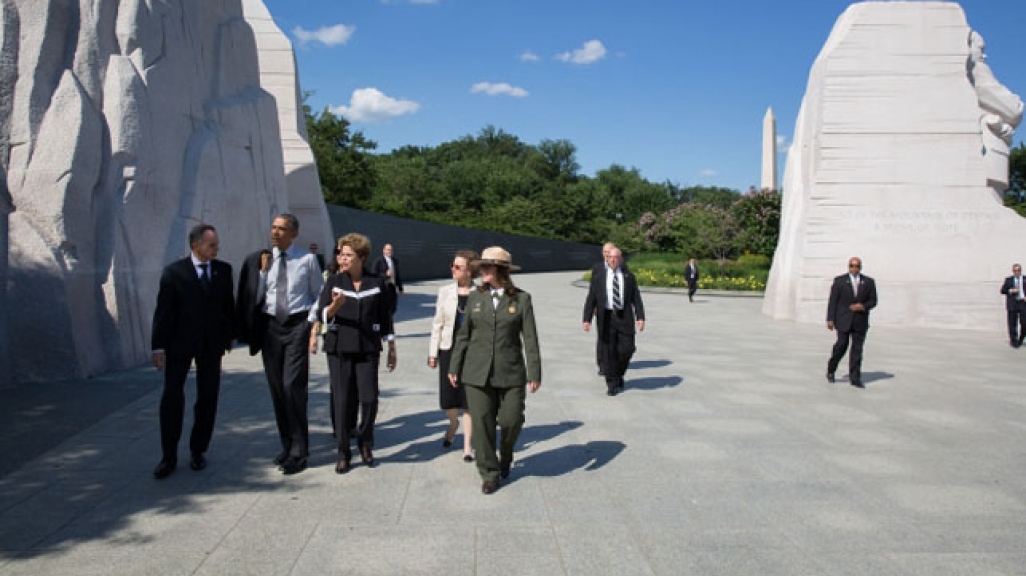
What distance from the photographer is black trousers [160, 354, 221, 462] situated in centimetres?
482

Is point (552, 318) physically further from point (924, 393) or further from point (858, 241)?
point (924, 393)

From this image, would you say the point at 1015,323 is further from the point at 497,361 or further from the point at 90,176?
the point at 90,176

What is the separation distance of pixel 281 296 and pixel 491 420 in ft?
5.61

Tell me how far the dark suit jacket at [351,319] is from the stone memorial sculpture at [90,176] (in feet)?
14.9

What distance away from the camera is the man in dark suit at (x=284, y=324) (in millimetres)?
4887

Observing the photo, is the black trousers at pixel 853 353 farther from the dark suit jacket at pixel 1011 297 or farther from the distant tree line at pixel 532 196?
the distant tree line at pixel 532 196

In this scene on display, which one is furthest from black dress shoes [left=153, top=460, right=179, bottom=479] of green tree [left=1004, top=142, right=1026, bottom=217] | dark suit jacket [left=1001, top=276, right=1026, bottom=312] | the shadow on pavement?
green tree [left=1004, top=142, right=1026, bottom=217]

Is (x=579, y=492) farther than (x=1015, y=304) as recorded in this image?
No

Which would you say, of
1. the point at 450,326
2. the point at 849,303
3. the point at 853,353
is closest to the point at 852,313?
the point at 849,303

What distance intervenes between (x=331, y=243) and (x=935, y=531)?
55.8 feet

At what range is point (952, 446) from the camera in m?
5.73

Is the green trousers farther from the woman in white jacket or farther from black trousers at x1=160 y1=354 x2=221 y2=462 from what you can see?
black trousers at x1=160 y1=354 x2=221 y2=462

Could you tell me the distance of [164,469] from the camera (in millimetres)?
4754

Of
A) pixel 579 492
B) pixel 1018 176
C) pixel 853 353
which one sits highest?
pixel 1018 176
